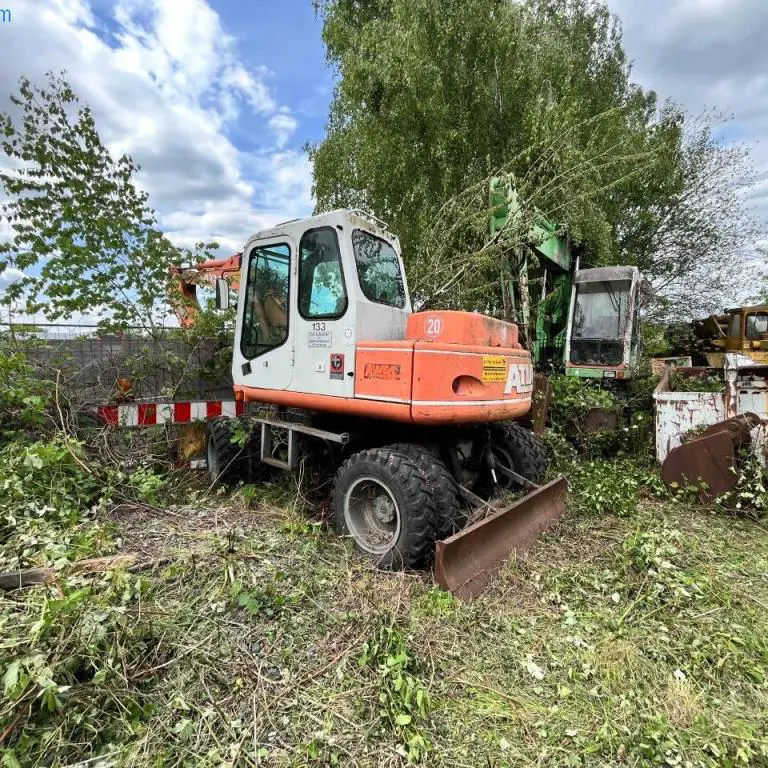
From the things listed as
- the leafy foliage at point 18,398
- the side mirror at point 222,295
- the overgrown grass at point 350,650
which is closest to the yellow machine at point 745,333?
the overgrown grass at point 350,650

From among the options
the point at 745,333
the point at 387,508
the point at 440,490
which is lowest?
the point at 387,508

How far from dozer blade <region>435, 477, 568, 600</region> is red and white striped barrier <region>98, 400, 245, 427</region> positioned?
9.92 ft

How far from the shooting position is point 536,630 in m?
2.44

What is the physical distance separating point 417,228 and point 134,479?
22.2 feet

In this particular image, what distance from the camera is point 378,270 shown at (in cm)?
362

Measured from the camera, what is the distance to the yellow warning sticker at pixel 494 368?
3088mm

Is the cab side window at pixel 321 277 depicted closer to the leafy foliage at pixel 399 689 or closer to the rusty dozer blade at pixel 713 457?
the leafy foliage at pixel 399 689

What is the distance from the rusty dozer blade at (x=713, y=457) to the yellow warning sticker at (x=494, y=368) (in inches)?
78.8

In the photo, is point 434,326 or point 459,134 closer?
point 434,326

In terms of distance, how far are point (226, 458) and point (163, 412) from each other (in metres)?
0.84

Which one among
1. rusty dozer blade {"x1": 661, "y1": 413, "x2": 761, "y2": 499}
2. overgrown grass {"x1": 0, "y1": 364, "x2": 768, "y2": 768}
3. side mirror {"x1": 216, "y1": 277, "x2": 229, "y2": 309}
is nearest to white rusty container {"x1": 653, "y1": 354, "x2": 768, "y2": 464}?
rusty dozer blade {"x1": 661, "y1": 413, "x2": 761, "y2": 499}

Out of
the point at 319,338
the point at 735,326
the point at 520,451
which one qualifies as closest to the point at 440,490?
the point at 520,451

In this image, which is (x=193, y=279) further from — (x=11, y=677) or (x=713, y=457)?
(x=713, y=457)

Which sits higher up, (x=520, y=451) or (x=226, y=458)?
(x=520, y=451)
